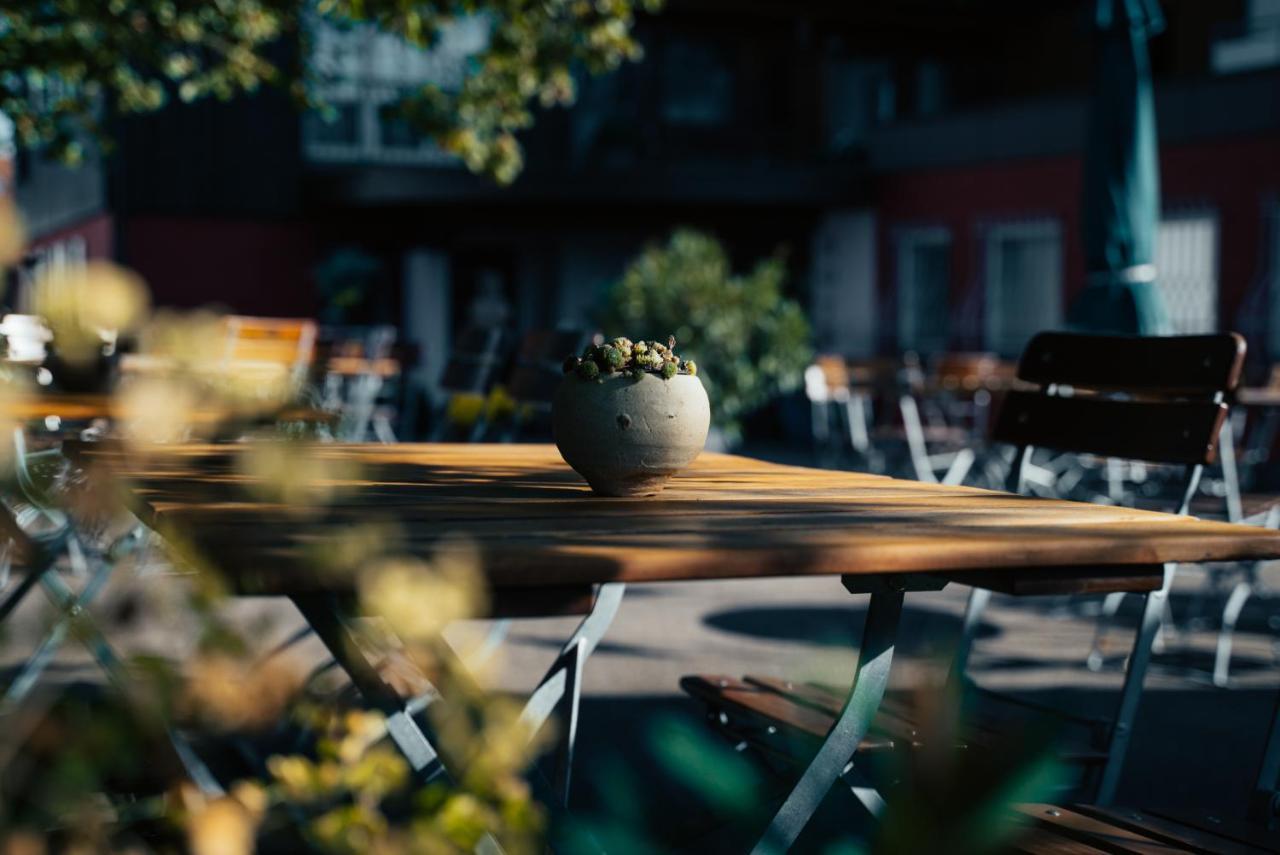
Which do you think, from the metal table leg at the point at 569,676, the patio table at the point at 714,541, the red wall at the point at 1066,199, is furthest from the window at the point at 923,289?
the patio table at the point at 714,541

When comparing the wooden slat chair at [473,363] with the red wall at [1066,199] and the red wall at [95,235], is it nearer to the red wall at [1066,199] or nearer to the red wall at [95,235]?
the red wall at [1066,199]

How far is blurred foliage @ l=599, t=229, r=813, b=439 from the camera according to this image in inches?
Answer: 419

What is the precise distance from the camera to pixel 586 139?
18156mm

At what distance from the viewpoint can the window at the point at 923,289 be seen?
51.3 feet

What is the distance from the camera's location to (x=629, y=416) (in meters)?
1.84

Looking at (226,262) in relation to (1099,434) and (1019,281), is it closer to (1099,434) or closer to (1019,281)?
(1019,281)

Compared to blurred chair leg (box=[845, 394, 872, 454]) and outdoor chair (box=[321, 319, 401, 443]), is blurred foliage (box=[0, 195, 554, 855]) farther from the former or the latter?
blurred chair leg (box=[845, 394, 872, 454])

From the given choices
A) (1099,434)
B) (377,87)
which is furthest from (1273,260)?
(1099,434)

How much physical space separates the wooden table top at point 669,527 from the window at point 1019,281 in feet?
42.6

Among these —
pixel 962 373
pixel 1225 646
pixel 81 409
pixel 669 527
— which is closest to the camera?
pixel 669 527

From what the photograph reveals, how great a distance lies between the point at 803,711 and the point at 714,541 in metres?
1.05

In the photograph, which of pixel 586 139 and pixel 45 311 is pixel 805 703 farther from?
pixel 586 139

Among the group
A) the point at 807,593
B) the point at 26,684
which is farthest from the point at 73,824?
the point at 807,593

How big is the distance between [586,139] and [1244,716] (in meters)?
14.8
